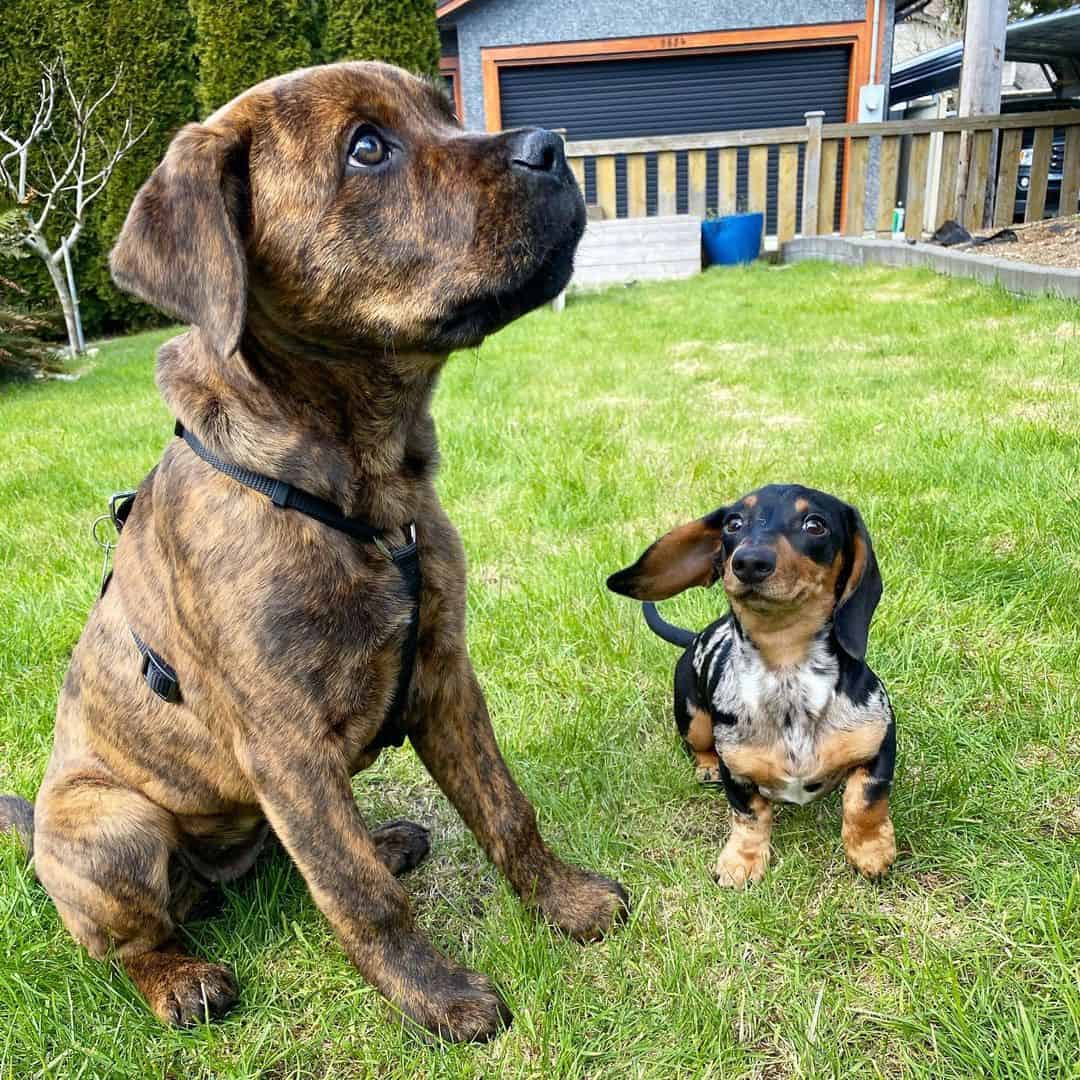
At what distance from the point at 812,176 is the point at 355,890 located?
12891 mm

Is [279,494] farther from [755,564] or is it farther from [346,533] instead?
[755,564]

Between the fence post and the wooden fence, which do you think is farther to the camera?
the fence post

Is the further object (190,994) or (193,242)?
(190,994)

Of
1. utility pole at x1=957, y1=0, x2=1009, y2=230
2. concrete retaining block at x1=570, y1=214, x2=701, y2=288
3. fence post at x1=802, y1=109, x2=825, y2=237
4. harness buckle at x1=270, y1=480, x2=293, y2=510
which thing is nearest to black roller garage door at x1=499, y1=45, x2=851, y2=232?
fence post at x1=802, y1=109, x2=825, y2=237

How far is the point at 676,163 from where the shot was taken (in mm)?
13297

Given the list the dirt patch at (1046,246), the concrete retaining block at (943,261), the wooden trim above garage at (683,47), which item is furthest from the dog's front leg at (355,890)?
the wooden trim above garage at (683,47)

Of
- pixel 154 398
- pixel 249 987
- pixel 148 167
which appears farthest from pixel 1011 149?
pixel 249 987

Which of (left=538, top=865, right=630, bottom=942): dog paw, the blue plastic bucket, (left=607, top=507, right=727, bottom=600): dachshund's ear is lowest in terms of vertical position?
the blue plastic bucket

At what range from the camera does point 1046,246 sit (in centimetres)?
930

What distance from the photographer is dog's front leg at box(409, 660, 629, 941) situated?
2227mm

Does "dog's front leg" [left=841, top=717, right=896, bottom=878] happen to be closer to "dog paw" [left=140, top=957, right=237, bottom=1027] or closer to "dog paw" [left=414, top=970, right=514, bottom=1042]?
"dog paw" [left=414, top=970, right=514, bottom=1042]

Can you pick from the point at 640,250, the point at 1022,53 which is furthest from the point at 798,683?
the point at 1022,53

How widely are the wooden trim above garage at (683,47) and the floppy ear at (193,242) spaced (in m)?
17.6

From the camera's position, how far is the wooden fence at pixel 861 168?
11.3 meters
